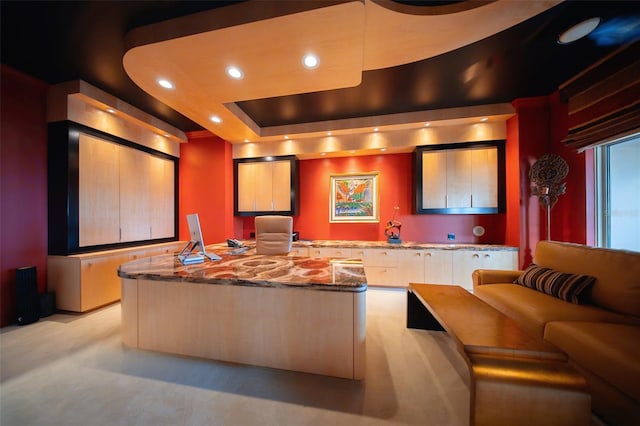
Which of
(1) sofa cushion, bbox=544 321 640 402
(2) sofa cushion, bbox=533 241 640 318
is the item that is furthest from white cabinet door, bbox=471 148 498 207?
(1) sofa cushion, bbox=544 321 640 402

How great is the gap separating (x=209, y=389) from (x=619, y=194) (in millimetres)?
4657

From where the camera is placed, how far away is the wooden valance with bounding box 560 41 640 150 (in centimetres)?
212

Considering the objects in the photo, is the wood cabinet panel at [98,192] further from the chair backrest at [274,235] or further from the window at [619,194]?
the window at [619,194]

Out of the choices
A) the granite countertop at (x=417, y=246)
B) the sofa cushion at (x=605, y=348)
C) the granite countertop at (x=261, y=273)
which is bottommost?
the sofa cushion at (x=605, y=348)

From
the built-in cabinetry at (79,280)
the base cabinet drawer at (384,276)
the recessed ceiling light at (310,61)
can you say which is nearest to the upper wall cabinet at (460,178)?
the base cabinet drawer at (384,276)

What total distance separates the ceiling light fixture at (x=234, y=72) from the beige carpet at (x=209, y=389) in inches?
108

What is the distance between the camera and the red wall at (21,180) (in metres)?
2.56

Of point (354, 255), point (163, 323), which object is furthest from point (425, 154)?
point (163, 323)

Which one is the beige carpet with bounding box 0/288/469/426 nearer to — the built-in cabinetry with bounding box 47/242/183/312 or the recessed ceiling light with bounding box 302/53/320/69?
the built-in cabinetry with bounding box 47/242/183/312

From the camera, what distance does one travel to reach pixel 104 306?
10.3 ft

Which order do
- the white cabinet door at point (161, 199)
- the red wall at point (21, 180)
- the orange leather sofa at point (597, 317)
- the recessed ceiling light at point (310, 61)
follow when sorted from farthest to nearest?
the white cabinet door at point (161, 199)
the red wall at point (21, 180)
the recessed ceiling light at point (310, 61)
the orange leather sofa at point (597, 317)

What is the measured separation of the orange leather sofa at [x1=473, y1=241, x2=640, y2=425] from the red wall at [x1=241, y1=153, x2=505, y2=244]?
4.83ft

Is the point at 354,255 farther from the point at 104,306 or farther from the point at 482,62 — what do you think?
the point at 104,306

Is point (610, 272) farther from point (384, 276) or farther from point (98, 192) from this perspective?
point (98, 192)
